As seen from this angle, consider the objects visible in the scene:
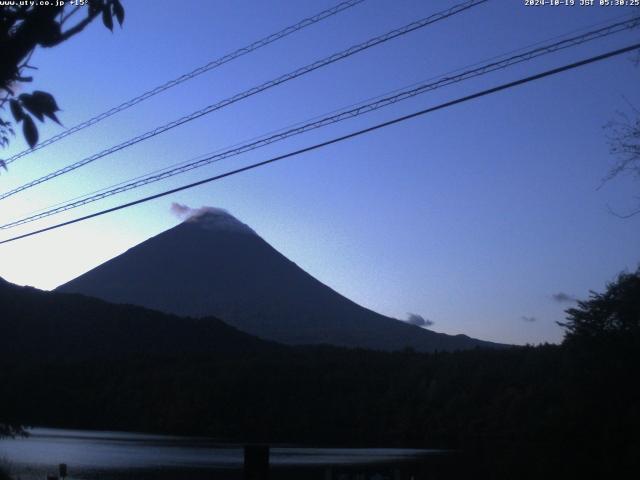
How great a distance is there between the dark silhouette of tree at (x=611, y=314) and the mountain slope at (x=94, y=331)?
49314 millimetres

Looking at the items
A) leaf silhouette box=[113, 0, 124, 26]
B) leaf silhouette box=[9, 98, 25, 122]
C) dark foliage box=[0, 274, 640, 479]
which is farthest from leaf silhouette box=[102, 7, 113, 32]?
dark foliage box=[0, 274, 640, 479]

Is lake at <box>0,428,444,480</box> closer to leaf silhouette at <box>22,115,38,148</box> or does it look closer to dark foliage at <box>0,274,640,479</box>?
dark foliage at <box>0,274,640,479</box>

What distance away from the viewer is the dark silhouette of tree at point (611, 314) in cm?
2967

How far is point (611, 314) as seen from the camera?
3241 cm

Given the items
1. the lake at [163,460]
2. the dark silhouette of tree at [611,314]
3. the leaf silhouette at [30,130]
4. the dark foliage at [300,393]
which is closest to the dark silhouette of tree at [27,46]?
the leaf silhouette at [30,130]

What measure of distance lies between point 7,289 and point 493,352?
151 ft

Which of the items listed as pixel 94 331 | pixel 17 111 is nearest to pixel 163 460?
pixel 17 111

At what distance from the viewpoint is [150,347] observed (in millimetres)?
87000

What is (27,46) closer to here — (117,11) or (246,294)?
(117,11)

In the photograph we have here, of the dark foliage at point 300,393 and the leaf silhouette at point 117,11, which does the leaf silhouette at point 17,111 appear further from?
the dark foliage at point 300,393

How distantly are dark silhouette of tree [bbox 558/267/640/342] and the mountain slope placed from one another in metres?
49.3

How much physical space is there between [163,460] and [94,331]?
54.8m

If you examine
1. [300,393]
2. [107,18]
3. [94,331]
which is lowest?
[107,18]

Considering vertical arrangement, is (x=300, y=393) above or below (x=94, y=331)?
below
